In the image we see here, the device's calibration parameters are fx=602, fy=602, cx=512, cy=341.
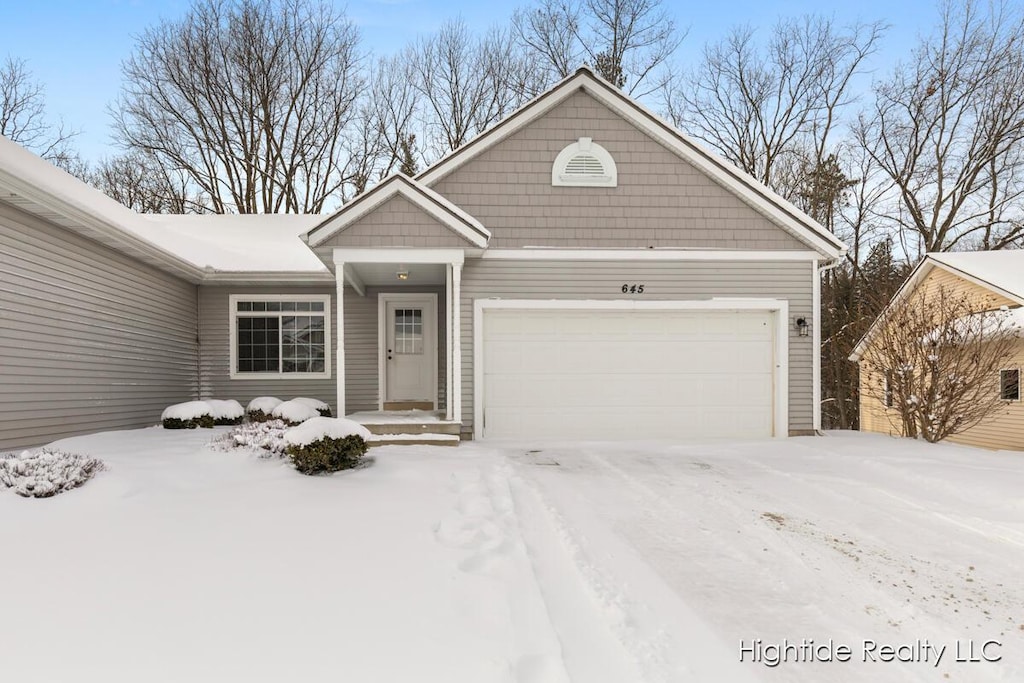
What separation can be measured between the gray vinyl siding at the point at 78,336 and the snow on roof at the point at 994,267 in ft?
52.1

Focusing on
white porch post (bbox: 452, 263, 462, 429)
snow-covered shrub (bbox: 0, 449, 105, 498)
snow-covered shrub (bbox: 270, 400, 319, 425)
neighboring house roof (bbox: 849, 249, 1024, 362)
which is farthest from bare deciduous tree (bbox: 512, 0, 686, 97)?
snow-covered shrub (bbox: 0, 449, 105, 498)

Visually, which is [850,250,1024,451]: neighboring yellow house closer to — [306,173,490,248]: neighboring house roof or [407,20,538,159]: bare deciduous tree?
[306,173,490,248]: neighboring house roof

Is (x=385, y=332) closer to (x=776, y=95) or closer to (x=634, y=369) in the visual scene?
(x=634, y=369)

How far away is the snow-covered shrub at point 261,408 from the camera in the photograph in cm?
1045

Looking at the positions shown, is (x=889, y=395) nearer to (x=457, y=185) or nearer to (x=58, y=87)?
(x=457, y=185)

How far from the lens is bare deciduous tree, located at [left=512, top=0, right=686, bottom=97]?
812 inches

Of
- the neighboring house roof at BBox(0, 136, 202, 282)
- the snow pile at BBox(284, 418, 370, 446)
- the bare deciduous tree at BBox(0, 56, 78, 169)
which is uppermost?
the bare deciduous tree at BBox(0, 56, 78, 169)

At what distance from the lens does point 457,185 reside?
9445mm

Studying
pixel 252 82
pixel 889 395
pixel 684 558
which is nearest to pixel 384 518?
pixel 684 558

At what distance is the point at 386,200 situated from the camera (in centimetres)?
815

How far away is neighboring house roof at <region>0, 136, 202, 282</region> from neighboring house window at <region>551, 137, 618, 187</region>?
6283mm

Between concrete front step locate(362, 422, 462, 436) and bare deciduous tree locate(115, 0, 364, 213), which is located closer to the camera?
concrete front step locate(362, 422, 462, 436)

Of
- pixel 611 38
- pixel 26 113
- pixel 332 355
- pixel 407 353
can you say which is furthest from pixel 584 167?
pixel 26 113

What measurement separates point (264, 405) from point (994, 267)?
15.1 metres
